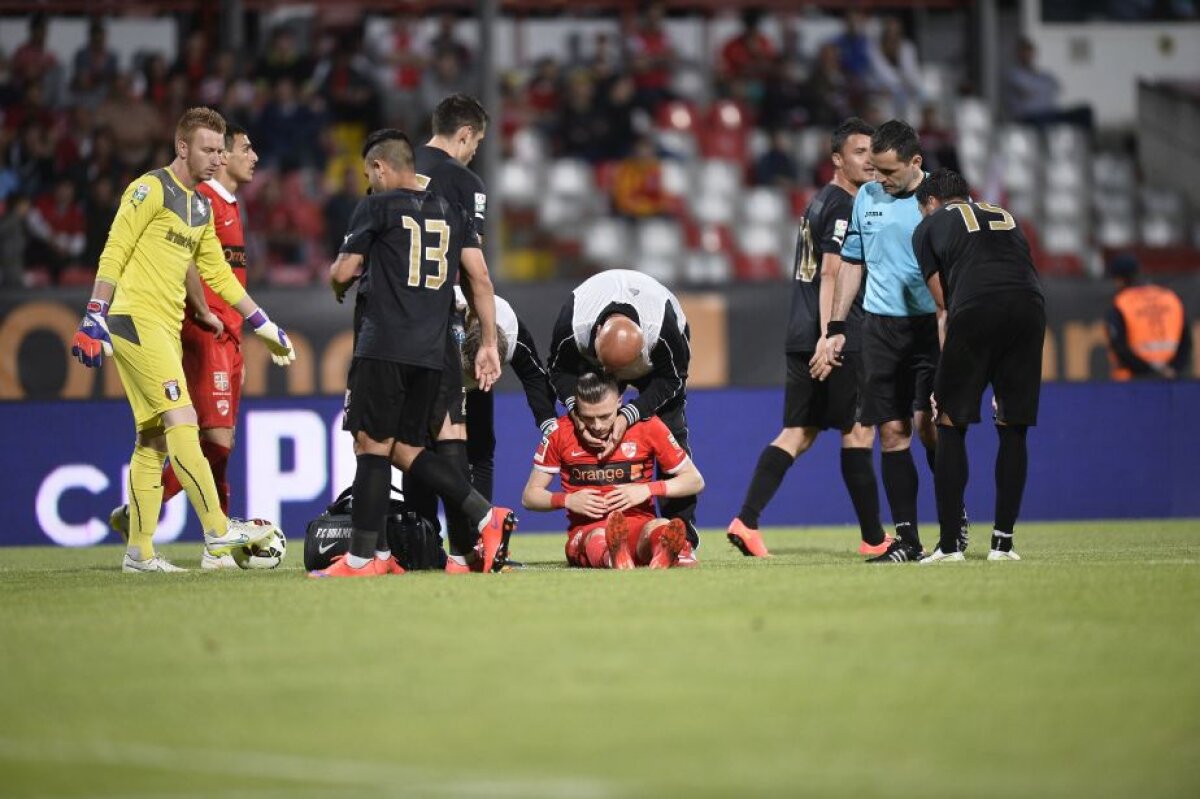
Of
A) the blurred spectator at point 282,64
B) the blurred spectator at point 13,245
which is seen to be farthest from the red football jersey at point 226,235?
the blurred spectator at point 282,64

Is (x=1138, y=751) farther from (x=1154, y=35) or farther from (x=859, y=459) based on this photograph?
(x=1154, y=35)

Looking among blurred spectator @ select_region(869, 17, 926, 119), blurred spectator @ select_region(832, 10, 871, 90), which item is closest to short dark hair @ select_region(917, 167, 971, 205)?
blurred spectator @ select_region(869, 17, 926, 119)

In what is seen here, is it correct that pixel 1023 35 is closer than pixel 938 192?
No

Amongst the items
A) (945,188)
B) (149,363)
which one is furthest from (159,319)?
(945,188)

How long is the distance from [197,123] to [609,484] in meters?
2.56

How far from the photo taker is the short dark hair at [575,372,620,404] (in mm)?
8742

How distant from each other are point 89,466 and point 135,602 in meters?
6.14

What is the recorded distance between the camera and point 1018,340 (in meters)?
8.30

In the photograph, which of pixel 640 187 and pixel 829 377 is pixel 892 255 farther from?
pixel 640 187

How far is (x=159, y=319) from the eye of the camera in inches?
351

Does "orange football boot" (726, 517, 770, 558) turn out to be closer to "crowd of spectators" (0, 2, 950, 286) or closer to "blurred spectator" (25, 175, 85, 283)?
"crowd of spectators" (0, 2, 950, 286)

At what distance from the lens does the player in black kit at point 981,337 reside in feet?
27.0

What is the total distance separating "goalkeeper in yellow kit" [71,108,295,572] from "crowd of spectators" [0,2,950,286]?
7215 mm

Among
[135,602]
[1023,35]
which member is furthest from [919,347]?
[1023,35]
